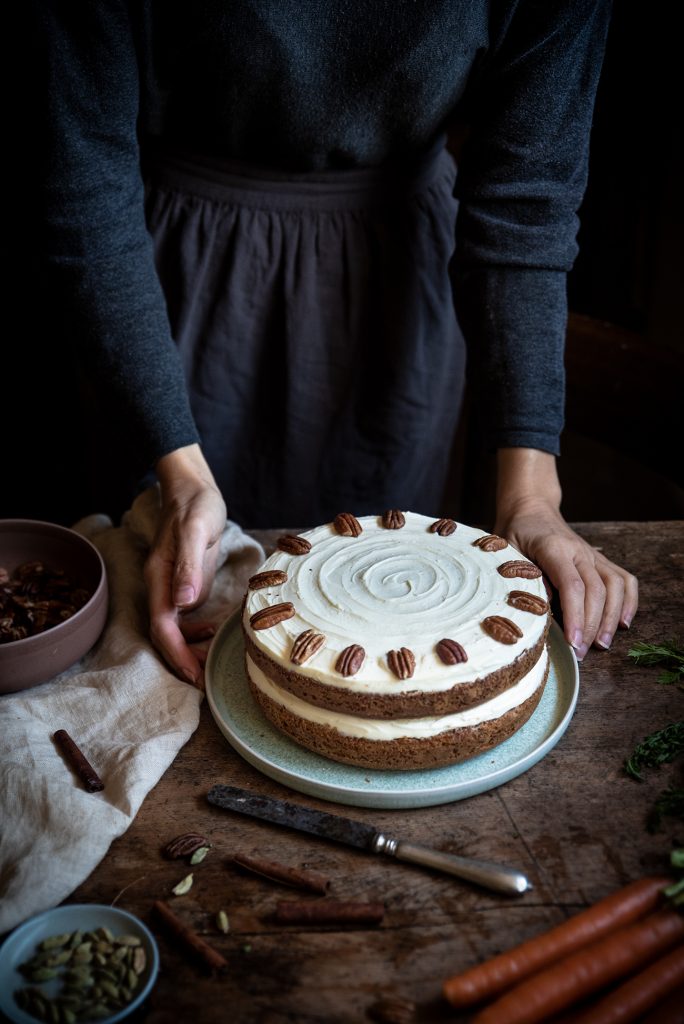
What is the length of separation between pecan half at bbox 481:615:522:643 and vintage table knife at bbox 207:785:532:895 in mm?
299

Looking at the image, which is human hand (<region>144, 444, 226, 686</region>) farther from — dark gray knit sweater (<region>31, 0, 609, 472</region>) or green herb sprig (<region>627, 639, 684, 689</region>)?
green herb sprig (<region>627, 639, 684, 689</region>)

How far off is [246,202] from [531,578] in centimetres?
116

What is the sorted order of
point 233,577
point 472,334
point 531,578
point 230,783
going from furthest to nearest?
point 472,334
point 233,577
point 531,578
point 230,783

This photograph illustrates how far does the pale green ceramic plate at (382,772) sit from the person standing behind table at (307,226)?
8 cm

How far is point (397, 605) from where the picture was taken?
1.27m

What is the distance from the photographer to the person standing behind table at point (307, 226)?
1542mm

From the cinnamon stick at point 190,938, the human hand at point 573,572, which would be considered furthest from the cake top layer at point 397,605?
the cinnamon stick at point 190,938

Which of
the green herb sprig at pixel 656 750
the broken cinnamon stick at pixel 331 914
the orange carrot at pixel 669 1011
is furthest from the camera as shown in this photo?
the green herb sprig at pixel 656 750

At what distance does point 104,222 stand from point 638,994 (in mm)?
1491

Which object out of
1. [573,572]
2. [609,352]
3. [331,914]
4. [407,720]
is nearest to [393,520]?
[573,572]

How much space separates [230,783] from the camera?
1227 millimetres

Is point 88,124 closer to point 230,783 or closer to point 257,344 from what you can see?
point 257,344

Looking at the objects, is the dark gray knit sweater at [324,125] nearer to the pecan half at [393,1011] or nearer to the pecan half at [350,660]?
the pecan half at [350,660]

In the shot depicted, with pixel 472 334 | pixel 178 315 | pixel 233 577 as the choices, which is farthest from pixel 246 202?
pixel 233 577
